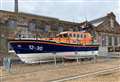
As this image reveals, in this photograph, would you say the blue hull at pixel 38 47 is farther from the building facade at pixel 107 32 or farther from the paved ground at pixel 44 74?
the building facade at pixel 107 32

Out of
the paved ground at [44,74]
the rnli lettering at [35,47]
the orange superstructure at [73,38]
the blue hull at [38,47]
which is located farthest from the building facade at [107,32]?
the paved ground at [44,74]

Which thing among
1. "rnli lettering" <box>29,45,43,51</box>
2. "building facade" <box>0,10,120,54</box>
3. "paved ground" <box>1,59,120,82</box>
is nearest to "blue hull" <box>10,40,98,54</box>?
"rnli lettering" <box>29,45,43,51</box>

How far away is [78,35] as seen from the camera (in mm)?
21141

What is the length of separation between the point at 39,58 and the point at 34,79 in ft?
26.3

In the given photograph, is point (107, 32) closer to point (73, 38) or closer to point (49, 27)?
point (49, 27)

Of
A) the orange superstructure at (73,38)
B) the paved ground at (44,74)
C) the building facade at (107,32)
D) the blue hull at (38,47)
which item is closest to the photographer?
the paved ground at (44,74)

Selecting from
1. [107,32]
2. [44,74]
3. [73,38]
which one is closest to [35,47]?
[73,38]

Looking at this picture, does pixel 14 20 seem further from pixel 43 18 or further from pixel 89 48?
pixel 89 48

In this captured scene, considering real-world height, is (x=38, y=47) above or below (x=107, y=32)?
below

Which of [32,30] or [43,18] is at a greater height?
[43,18]

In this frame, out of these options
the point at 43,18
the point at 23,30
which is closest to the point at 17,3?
the point at 43,18

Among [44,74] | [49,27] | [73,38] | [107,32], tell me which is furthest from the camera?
[107,32]

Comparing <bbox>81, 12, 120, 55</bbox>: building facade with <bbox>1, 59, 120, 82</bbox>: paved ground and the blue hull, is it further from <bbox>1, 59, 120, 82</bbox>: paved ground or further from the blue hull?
<bbox>1, 59, 120, 82</bbox>: paved ground

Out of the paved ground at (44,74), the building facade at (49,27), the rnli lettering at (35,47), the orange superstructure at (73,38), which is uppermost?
the building facade at (49,27)
